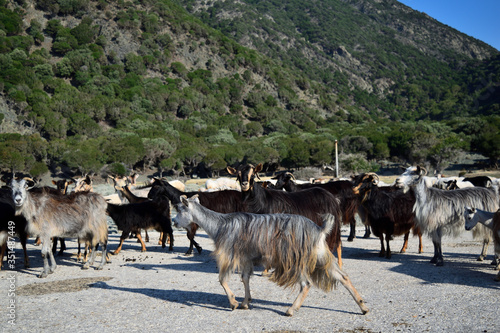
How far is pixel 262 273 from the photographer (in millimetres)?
8805

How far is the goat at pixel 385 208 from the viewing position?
1058cm

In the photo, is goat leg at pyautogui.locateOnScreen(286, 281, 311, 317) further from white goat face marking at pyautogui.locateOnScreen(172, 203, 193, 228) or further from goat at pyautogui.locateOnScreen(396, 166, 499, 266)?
goat at pyautogui.locateOnScreen(396, 166, 499, 266)

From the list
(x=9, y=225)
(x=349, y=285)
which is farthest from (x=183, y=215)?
(x=9, y=225)

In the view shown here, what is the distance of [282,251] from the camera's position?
5926mm

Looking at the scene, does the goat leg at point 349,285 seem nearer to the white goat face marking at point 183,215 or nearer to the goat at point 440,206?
the white goat face marking at point 183,215

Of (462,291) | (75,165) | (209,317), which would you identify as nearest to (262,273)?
(209,317)

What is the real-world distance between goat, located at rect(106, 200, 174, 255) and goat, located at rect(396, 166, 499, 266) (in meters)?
6.76

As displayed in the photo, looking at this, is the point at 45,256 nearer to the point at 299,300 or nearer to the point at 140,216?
the point at 140,216

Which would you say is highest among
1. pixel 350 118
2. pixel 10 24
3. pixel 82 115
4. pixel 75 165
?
pixel 10 24

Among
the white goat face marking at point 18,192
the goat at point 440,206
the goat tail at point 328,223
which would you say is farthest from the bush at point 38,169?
the goat tail at point 328,223

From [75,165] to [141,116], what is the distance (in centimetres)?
3111

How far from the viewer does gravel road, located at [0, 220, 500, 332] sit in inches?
220

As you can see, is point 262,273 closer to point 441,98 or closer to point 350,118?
point 350,118

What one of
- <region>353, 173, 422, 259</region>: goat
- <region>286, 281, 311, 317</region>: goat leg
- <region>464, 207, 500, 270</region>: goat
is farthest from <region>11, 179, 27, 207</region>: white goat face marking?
<region>464, 207, 500, 270</region>: goat
